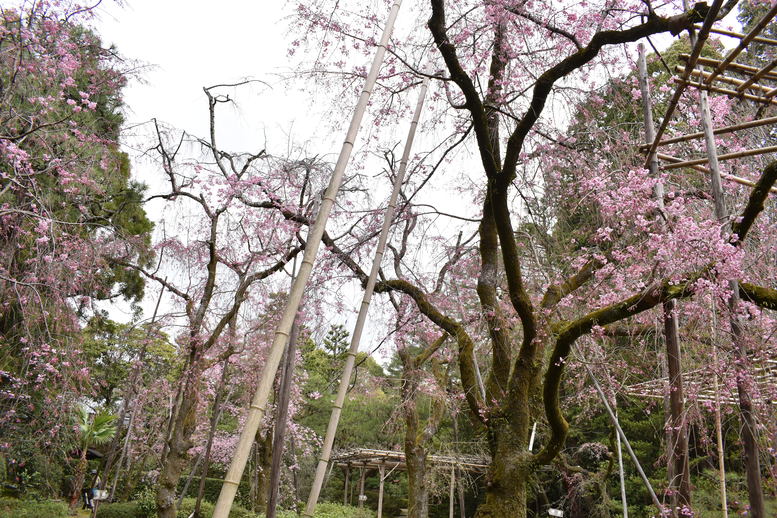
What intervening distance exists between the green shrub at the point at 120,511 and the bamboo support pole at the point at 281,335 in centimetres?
1225

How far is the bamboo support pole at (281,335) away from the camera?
182cm

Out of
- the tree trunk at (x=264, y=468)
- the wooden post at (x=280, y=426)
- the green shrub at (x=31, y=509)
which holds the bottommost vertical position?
the green shrub at (x=31, y=509)

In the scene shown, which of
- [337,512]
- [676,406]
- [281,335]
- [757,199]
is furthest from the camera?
[337,512]

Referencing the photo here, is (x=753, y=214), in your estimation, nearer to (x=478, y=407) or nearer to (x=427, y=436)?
(x=478, y=407)

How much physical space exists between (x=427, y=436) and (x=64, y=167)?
576 cm

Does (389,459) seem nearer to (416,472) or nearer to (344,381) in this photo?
(416,472)

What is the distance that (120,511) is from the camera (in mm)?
12086

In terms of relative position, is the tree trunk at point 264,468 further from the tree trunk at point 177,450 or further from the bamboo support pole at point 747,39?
the bamboo support pole at point 747,39

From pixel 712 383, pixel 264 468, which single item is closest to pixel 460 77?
pixel 712 383

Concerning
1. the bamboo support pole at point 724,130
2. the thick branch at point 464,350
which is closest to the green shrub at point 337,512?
the thick branch at point 464,350

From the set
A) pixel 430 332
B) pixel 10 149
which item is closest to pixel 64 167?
pixel 10 149

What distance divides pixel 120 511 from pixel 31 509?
8.14 ft

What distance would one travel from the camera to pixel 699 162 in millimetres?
4234

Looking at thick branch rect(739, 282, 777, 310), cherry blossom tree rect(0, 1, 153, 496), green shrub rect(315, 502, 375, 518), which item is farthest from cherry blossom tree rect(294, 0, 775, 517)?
green shrub rect(315, 502, 375, 518)
